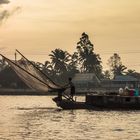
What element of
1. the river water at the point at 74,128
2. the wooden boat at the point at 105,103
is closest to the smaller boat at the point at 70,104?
the wooden boat at the point at 105,103

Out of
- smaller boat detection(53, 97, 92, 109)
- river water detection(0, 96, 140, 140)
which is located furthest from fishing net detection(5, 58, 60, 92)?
river water detection(0, 96, 140, 140)

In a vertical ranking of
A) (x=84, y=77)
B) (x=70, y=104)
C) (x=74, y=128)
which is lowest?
(x=74, y=128)

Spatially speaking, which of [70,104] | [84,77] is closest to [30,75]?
[70,104]

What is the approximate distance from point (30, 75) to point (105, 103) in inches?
365

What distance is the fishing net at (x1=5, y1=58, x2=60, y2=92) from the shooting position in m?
64.6

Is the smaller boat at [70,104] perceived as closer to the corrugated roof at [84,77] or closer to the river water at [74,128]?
the river water at [74,128]

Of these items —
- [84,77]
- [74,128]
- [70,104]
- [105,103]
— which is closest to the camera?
[74,128]

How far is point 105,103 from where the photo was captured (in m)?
65.9

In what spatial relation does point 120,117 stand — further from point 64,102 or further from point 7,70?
point 7,70

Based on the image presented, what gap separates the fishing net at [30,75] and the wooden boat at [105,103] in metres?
2.08

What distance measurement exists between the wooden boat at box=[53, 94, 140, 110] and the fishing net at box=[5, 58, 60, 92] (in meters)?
2.08

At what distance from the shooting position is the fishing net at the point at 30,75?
212 feet

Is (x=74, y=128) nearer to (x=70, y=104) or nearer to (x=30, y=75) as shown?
(x=70, y=104)

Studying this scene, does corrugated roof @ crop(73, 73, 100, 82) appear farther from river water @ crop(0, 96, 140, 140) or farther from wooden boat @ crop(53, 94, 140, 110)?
river water @ crop(0, 96, 140, 140)
